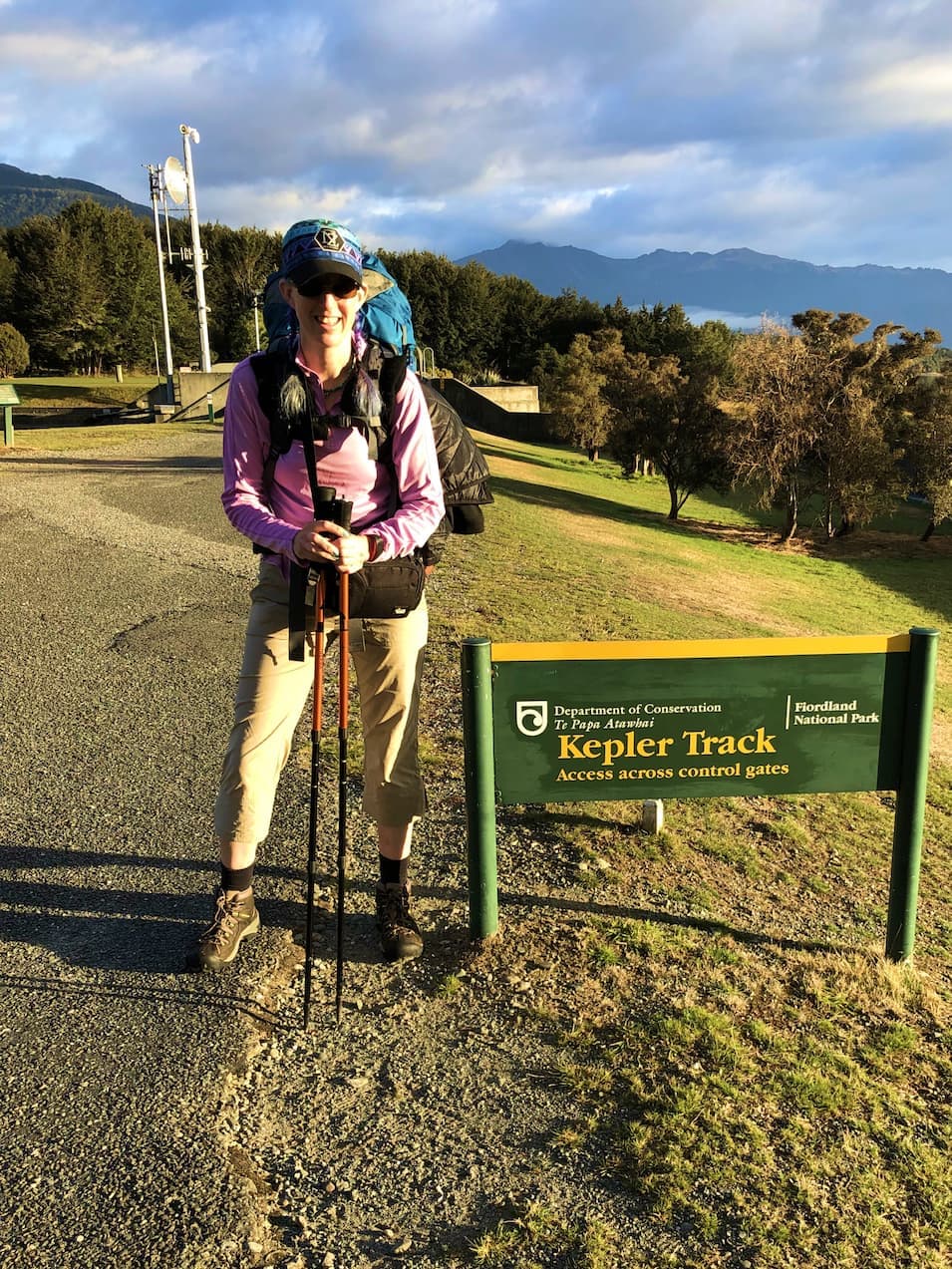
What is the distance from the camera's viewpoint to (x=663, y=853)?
4.20 m

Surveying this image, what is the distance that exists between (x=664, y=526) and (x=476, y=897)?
88.2 feet

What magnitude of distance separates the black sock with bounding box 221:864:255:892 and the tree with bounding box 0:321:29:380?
62910mm

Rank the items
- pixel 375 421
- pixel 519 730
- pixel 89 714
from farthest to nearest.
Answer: pixel 89 714 < pixel 519 730 < pixel 375 421

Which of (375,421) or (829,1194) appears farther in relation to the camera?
(375,421)

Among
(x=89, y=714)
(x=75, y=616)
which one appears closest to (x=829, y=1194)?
(x=89, y=714)

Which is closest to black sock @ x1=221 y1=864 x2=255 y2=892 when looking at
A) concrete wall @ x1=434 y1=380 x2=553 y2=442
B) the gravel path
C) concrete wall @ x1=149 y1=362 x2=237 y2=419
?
the gravel path

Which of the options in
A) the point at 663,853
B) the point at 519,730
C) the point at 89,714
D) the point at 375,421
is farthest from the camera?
the point at 89,714

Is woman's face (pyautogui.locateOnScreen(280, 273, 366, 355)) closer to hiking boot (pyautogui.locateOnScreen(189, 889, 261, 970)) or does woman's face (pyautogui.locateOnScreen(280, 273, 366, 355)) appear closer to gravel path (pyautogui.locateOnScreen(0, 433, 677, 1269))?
hiking boot (pyautogui.locateOnScreen(189, 889, 261, 970))

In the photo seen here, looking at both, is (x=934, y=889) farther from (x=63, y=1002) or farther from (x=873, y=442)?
(x=873, y=442)

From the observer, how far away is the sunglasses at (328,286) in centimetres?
270

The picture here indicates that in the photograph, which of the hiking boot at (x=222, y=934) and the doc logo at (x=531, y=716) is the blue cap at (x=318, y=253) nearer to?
the doc logo at (x=531, y=716)

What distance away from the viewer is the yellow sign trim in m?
3.19

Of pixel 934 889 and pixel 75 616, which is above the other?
pixel 75 616

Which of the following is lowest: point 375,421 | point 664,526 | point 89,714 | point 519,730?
point 664,526
